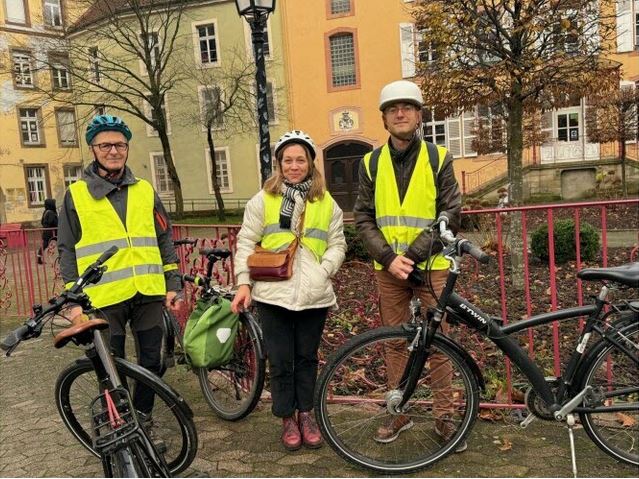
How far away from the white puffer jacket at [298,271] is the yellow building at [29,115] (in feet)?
84.9

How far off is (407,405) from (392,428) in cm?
21

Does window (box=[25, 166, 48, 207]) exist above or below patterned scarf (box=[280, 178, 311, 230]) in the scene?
above

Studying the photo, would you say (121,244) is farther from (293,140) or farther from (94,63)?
(94,63)

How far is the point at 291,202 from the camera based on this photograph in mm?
3170

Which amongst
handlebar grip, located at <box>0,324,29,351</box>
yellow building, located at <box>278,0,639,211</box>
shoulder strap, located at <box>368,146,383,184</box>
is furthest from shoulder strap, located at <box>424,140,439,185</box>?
yellow building, located at <box>278,0,639,211</box>

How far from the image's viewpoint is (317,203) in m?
3.21

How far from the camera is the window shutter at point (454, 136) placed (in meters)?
23.1

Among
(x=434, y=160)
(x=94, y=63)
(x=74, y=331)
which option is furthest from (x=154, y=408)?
(x=94, y=63)

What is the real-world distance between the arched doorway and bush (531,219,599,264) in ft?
54.3

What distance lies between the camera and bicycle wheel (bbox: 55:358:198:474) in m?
2.73

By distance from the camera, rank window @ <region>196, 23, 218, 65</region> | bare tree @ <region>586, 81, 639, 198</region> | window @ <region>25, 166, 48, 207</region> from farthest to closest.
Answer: window @ <region>25, 166, 48, 207</region> < window @ <region>196, 23, 218, 65</region> < bare tree @ <region>586, 81, 639, 198</region>

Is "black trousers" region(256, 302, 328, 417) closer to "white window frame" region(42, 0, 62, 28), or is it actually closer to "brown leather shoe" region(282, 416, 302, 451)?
"brown leather shoe" region(282, 416, 302, 451)

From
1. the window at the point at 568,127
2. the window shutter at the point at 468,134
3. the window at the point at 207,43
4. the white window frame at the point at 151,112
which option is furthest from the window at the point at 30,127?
the window at the point at 568,127

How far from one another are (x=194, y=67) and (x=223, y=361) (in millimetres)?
24021
